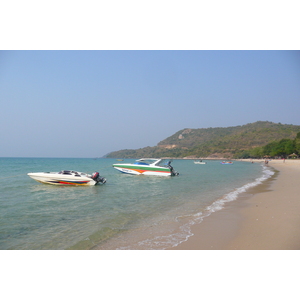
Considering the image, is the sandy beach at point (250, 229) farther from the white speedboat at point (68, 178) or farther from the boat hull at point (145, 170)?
the boat hull at point (145, 170)

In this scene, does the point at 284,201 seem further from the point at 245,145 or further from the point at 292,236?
the point at 245,145

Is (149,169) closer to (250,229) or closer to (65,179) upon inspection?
(65,179)

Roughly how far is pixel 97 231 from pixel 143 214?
3.10 metres

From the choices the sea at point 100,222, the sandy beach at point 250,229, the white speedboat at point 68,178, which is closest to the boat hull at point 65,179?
the white speedboat at point 68,178

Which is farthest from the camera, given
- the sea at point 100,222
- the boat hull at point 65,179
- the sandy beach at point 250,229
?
the boat hull at point 65,179

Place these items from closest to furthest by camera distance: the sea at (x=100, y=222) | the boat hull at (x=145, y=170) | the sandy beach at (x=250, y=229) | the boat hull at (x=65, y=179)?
the sandy beach at (x=250, y=229) → the sea at (x=100, y=222) → the boat hull at (x=65, y=179) → the boat hull at (x=145, y=170)

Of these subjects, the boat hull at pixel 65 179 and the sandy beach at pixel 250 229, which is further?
the boat hull at pixel 65 179

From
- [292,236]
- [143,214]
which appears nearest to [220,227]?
[292,236]

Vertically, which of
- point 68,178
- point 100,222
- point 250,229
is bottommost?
point 100,222

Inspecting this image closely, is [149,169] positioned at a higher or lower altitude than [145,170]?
higher

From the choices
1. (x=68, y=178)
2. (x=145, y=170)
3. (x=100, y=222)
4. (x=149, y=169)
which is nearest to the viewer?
(x=100, y=222)

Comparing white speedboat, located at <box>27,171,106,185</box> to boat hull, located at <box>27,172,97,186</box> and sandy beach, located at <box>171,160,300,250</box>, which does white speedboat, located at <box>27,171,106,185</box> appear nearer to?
boat hull, located at <box>27,172,97,186</box>

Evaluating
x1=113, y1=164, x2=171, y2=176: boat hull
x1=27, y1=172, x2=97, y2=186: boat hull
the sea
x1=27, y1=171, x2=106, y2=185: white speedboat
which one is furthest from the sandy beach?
x1=113, y1=164, x2=171, y2=176: boat hull

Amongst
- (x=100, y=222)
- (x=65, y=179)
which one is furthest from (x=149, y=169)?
(x=100, y=222)
